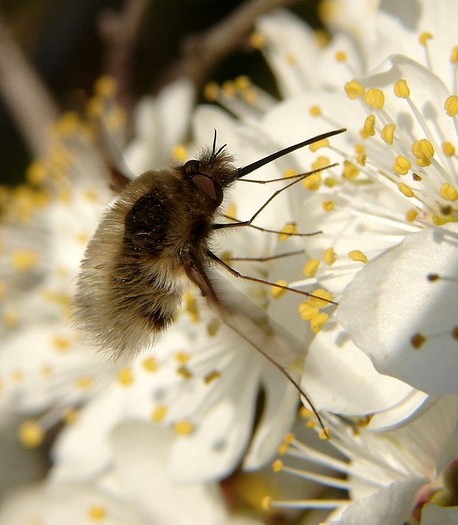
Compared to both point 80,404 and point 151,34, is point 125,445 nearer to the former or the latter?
point 80,404

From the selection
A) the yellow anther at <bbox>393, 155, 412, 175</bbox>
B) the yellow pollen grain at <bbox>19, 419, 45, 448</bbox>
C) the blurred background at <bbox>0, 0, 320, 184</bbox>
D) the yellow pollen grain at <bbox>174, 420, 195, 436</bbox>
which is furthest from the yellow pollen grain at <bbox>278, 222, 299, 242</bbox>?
the blurred background at <bbox>0, 0, 320, 184</bbox>

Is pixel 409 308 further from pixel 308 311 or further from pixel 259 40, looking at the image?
pixel 259 40

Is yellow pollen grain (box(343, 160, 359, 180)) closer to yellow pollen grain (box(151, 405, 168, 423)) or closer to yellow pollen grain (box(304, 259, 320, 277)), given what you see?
yellow pollen grain (box(304, 259, 320, 277))

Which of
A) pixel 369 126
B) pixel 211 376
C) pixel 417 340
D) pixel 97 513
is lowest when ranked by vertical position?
pixel 97 513

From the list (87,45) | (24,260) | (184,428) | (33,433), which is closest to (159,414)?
(184,428)

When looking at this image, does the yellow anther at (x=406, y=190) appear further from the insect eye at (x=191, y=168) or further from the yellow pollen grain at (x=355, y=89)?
the insect eye at (x=191, y=168)
